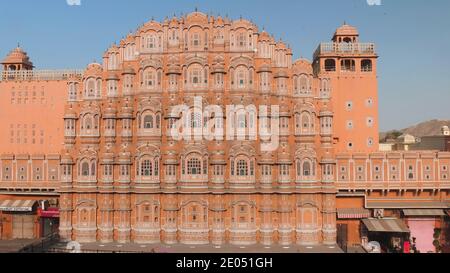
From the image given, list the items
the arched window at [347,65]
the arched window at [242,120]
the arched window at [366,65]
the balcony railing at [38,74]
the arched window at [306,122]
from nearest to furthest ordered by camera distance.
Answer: the arched window at [242,120] → the arched window at [306,122] → the arched window at [366,65] → the arched window at [347,65] → the balcony railing at [38,74]

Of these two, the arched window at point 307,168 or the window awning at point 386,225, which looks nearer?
the arched window at point 307,168

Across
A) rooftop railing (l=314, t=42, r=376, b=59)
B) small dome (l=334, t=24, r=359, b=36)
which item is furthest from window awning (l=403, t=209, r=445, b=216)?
small dome (l=334, t=24, r=359, b=36)

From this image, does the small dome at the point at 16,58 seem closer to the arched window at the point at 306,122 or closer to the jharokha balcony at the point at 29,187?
the jharokha balcony at the point at 29,187

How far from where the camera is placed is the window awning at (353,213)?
135 feet

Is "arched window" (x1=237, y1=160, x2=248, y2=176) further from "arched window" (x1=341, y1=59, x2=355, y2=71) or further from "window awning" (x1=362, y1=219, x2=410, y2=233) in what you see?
"arched window" (x1=341, y1=59, x2=355, y2=71)

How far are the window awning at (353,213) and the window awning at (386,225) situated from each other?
513mm

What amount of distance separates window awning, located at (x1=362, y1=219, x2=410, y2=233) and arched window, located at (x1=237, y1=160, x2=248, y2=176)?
11390 millimetres

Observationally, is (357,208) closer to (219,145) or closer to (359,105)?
(359,105)

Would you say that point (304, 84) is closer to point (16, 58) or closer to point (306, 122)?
point (306, 122)

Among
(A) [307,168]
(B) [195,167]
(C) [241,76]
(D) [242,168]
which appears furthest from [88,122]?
(A) [307,168]

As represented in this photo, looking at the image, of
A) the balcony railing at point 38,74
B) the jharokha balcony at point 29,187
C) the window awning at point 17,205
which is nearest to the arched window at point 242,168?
the jharokha balcony at point 29,187

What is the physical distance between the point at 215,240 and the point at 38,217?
17.3m
